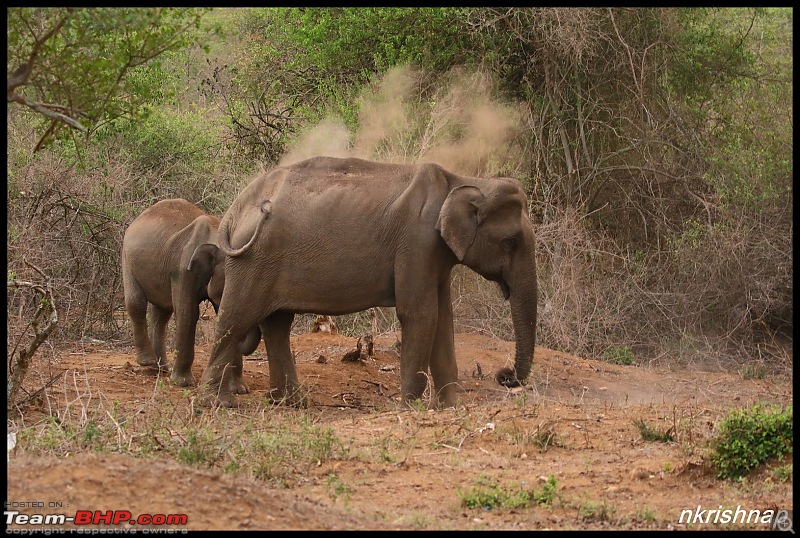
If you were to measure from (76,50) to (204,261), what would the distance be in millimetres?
3883

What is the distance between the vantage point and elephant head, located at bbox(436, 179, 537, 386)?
34.8 feet

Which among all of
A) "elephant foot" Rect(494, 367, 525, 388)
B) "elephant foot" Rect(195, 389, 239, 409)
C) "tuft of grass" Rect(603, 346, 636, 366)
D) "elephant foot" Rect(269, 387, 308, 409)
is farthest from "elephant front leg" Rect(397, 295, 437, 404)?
"tuft of grass" Rect(603, 346, 636, 366)

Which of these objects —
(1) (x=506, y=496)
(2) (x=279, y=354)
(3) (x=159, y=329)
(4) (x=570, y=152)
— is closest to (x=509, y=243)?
(2) (x=279, y=354)

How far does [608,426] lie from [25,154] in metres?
9.89

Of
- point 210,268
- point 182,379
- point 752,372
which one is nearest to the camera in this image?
point 210,268

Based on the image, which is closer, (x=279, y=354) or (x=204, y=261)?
(x=279, y=354)

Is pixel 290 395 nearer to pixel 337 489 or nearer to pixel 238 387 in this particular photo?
pixel 238 387

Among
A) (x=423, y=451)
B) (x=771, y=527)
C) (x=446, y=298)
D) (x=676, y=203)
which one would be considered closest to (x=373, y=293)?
(x=446, y=298)

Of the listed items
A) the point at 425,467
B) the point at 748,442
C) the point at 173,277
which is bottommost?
the point at 425,467

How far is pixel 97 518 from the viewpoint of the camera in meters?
5.37

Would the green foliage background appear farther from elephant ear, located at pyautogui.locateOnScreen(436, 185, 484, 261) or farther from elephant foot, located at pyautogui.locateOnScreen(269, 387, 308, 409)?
elephant ear, located at pyautogui.locateOnScreen(436, 185, 484, 261)

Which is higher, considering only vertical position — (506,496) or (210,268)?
(210,268)

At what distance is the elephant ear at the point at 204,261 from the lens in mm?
11609

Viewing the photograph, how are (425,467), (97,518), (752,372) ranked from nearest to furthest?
(97,518)
(425,467)
(752,372)
